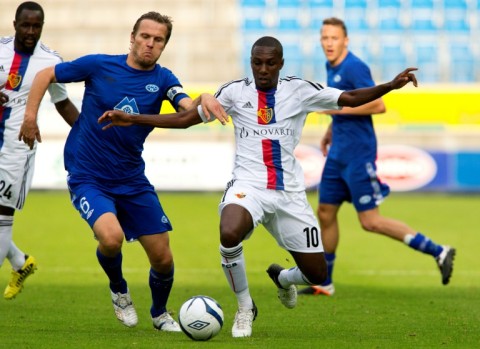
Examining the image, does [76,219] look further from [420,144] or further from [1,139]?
[420,144]

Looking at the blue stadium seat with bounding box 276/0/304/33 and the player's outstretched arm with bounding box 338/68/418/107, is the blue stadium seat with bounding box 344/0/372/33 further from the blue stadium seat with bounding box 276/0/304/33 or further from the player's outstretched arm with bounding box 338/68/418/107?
the player's outstretched arm with bounding box 338/68/418/107

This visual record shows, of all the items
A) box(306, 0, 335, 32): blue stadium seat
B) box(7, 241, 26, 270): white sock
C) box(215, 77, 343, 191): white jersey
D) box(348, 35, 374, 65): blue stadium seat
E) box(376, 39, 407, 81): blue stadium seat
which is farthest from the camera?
box(306, 0, 335, 32): blue stadium seat

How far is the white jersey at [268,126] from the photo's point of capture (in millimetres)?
7176

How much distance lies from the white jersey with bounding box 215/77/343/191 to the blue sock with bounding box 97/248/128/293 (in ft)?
3.61

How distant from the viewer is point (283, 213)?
719 cm

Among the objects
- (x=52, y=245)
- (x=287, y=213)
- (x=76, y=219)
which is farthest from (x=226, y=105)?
(x=76, y=219)

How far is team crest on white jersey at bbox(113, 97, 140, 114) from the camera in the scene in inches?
284

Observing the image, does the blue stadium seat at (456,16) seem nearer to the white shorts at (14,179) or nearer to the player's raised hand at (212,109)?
the white shorts at (14,179)

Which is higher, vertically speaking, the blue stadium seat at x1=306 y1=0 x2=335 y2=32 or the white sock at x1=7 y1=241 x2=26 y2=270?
the blue stadium seat at x1=306 y1=0 x2=335 y2=32

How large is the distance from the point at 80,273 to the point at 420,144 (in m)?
16.4

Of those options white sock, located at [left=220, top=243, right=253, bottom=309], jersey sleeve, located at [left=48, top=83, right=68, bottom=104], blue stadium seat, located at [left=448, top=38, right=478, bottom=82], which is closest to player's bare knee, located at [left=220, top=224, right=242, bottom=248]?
white sock, located at [left=220, top=243, right=253, bottom=309]

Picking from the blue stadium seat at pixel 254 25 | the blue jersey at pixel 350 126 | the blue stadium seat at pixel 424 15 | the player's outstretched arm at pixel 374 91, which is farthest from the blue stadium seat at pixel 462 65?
the player's outstretched arm at pixel 374 91

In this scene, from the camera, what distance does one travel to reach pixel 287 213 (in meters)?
7.18

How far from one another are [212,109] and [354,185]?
337 centimetres
